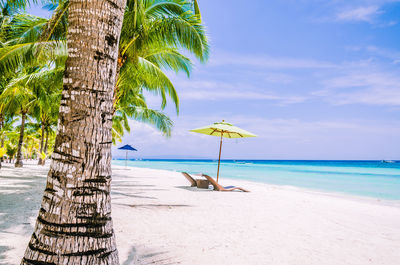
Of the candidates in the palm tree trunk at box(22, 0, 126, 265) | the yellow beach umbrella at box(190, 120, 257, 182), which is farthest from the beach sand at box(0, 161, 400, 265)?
the yellow beach umbrella at box(190, 120, 257, 182)

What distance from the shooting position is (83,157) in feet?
5.11

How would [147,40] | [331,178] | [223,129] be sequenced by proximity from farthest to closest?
[331,178] < [223,129] < [147,40]

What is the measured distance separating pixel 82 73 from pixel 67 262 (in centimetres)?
114

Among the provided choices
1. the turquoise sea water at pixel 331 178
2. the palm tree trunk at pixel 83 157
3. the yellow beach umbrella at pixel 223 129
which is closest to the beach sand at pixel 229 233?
the palm tree trunk at pixel 83 157

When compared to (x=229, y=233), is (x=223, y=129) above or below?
above

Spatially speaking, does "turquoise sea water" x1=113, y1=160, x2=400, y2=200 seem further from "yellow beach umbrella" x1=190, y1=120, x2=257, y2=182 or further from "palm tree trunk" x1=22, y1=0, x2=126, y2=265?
"palm tree trunk" x1=22, y1=0, x2=126, y2=265

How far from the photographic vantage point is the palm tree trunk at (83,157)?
1479 millimetres

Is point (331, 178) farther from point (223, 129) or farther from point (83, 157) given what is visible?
point (83, 157)

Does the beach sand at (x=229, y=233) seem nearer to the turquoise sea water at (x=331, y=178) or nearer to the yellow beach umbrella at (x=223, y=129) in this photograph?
the yellow beach umbrella at (x=223, y=129)

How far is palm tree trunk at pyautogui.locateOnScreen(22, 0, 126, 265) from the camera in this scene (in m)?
1.48

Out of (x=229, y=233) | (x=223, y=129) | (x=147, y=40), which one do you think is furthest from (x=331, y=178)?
(x=229, y=233)

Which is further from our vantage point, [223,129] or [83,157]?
[223,129]

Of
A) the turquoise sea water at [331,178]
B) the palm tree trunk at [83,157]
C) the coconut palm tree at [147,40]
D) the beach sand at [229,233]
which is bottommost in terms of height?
the turquoise sea water at [331,178]

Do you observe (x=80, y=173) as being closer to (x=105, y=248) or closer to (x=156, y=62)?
(x=105, y=248)
